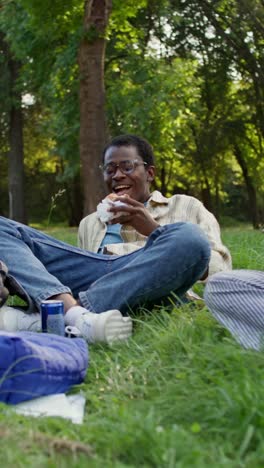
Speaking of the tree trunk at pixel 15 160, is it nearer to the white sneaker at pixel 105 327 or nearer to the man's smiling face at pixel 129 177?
the man's smiling face at pixel 129 177

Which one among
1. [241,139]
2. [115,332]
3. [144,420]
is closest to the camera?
[144,420]

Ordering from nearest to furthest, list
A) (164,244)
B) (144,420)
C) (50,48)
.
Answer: (144,420) < (164,244) < (50,48)

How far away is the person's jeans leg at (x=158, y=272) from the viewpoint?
3.61 metres

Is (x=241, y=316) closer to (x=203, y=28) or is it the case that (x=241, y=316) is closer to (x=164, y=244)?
(x=164, y=244)

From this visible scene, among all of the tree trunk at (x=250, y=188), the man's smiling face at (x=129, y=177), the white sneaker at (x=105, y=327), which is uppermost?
the man's smiling face at (x=129, y=177)

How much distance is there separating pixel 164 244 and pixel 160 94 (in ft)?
39.5

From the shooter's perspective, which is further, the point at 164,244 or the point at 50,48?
the point at 50,48

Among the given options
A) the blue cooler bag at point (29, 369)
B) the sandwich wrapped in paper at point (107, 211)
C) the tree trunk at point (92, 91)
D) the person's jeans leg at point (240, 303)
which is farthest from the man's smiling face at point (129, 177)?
the tree trunk at point (92, 91)

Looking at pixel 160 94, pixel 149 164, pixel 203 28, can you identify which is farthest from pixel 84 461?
pixel 203 28

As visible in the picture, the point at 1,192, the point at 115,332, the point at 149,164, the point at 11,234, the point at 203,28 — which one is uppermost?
the point at 203,28

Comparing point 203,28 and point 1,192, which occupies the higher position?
point 203,28

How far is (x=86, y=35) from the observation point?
983cm

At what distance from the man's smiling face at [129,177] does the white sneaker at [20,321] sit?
122 centimetres

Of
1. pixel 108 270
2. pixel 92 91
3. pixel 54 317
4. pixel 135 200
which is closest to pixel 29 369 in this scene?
pixel 54 317
